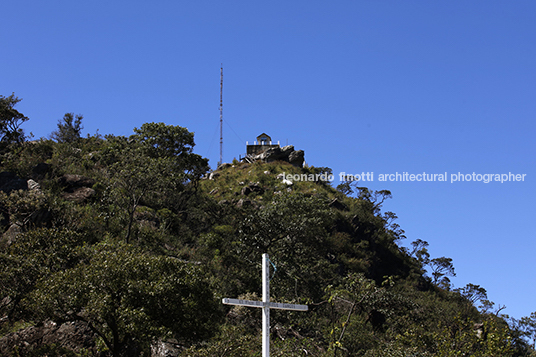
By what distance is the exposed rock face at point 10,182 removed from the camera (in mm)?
30984

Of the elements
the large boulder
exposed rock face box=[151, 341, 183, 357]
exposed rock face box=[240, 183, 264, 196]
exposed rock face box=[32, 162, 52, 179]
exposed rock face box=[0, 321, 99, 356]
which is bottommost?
exposed rock face box=[151, 341, 183, 357]

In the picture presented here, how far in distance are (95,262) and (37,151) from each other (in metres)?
28.3

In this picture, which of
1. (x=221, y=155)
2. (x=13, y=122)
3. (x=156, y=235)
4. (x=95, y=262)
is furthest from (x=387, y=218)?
(x=95, y=262)

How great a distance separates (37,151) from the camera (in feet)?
138

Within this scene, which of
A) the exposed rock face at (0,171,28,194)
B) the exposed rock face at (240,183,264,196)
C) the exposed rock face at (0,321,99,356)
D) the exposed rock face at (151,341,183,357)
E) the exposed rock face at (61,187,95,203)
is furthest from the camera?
the exposed rock face at (240,183,264,196)

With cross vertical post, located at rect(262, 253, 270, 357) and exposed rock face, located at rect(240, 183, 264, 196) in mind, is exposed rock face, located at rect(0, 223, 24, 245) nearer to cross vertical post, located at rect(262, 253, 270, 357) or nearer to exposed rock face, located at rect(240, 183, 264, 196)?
cross vertical post, located at rect(262, 253, 270, 357)

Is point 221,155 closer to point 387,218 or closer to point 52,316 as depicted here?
point 387,218

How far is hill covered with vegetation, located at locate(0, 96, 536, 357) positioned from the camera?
17.6 metres

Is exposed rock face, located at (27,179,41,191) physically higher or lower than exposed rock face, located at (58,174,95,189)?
lower

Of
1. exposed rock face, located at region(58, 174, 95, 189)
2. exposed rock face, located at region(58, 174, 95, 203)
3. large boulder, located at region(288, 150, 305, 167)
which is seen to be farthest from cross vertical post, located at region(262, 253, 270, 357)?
large boulder, located at region(288, 150, 305, 167)

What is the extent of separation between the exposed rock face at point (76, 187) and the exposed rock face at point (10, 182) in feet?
9.53

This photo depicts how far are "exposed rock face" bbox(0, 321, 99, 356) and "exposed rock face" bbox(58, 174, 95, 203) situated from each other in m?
15.3

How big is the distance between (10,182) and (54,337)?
1566cm

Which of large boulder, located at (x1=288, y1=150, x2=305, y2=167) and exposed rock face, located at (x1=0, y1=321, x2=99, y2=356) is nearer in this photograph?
exposed rock face, located at (x1=0, y1=321, x2=99, y2=356)
